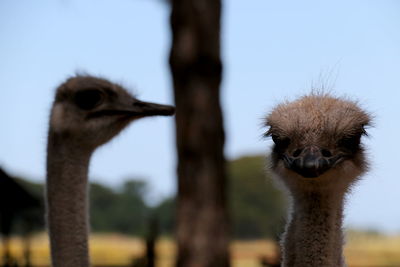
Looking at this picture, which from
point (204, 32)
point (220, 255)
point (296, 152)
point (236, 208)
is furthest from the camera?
point (236, 208)

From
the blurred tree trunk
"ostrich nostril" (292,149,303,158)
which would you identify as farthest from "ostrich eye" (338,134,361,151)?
the blurred tree trunk

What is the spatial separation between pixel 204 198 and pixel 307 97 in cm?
305

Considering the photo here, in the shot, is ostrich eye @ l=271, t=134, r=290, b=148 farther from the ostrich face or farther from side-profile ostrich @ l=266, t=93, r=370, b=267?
the ostrich face

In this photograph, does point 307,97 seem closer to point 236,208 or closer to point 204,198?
point 204,198

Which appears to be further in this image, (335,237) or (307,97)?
(307,97)

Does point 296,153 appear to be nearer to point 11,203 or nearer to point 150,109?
point 150,109

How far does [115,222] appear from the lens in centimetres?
2122

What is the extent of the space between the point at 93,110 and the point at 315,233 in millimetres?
1586

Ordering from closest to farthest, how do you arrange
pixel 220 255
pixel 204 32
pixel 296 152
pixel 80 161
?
pixel 296 152 < pixel 80 161 < pixel 220 255 < pixel 204 32

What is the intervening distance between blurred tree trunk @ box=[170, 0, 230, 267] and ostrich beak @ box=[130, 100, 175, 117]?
2146 millimetres

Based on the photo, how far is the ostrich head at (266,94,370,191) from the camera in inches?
93.1

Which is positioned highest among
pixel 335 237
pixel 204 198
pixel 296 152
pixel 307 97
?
pixel 204 198

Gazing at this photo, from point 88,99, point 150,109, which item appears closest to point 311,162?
point 150,109

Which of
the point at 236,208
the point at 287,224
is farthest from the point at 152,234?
the point at 236,208
